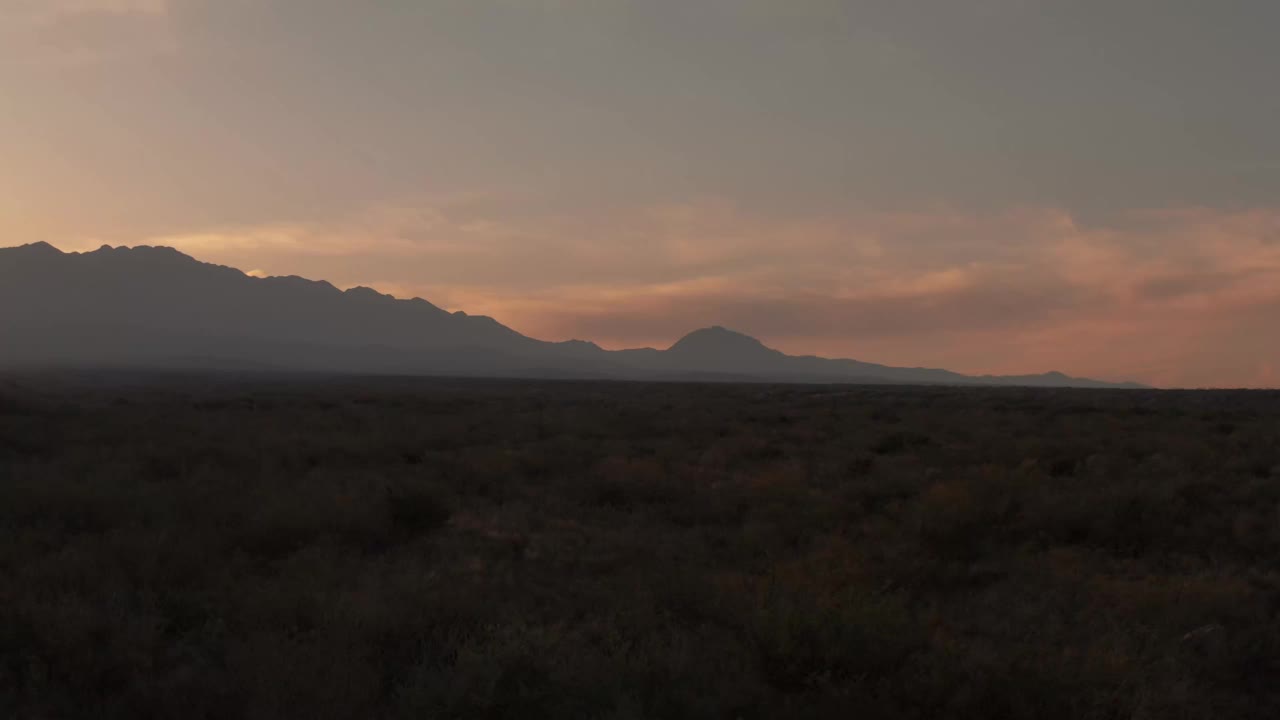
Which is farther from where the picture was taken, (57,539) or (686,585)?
(57,539)

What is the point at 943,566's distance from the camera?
8359mm

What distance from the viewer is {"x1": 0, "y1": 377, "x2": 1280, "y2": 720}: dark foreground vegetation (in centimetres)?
509

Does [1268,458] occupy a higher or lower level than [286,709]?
higher

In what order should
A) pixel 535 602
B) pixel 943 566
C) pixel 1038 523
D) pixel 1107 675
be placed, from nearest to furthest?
pixel 1107 675
pixel 535 602
pixel 943 566
pixel 1038 523

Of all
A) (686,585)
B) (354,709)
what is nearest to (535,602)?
(686,585)

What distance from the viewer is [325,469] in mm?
14094

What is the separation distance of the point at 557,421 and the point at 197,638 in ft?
63.2

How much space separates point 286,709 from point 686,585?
372cm

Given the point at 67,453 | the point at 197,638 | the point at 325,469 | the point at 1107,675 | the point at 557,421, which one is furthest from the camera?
the point at 557,421

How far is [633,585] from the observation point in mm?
7535

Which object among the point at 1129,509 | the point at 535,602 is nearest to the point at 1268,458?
the point at 1129,509

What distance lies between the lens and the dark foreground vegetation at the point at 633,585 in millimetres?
5086

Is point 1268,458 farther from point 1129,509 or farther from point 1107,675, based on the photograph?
point 1107,675

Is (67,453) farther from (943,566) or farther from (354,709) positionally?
(943,566)
